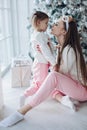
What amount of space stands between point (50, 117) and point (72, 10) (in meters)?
1.75

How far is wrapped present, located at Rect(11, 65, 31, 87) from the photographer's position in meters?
2.95

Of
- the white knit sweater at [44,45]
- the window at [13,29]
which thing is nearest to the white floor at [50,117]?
the white knit sweater at [44,45]

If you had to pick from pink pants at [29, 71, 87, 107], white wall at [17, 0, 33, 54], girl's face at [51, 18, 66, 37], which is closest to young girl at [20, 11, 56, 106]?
girl's face at [51, 18, 66, 37]

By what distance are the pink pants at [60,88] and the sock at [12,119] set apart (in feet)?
0.50

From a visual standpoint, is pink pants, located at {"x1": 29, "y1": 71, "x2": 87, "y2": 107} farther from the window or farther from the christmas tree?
the window

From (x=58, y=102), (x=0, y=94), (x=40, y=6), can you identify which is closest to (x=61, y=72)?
(x=58, y=102)

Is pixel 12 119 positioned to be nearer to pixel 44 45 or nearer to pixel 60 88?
pixel 60 88

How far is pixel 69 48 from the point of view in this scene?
2236mm

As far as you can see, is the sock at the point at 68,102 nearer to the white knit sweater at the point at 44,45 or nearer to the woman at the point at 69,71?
the woman at the point at 69,71

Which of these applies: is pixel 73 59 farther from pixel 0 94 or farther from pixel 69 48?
pixel 0 94

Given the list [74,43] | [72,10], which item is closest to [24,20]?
[72,10]

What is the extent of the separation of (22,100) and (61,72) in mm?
480

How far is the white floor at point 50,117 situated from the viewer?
1.94 meters

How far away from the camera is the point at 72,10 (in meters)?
3.29
